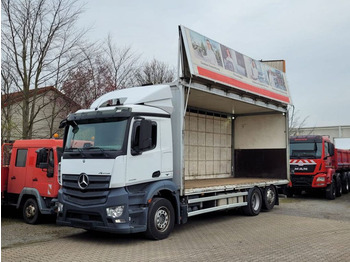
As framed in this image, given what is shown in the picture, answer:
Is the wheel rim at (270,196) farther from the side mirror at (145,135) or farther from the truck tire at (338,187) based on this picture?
the truck tire at (338,187)

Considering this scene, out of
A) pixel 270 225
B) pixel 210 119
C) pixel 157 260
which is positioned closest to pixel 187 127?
pixel 210 119

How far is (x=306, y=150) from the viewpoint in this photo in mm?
15531

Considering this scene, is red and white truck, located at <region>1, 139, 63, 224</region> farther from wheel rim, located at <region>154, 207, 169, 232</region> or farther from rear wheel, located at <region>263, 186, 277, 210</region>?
rear wheel, located at <region>263, 186, 277, 210</region>

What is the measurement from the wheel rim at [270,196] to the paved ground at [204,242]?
1.25m

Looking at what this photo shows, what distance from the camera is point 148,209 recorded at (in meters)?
7.12

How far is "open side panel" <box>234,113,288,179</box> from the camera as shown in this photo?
12328mm

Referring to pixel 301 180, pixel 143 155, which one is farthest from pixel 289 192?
pixel 143 155

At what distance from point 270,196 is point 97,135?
6783 mm

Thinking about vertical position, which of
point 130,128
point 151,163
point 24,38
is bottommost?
point 151,163

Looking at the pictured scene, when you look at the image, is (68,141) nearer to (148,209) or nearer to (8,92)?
(148,209)

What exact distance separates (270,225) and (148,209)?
12.3 ft

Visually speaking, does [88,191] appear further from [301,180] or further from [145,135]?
[301,180]

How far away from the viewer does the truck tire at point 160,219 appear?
717 centimetres

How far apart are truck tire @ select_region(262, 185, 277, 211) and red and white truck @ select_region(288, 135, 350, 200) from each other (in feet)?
12.1
